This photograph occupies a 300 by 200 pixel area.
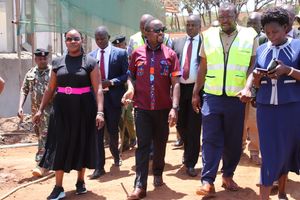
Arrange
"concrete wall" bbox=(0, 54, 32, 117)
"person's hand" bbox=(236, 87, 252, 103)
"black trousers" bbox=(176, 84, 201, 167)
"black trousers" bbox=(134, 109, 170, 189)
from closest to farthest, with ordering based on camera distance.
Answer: "person's hand" bbox=(236, 87, 252, 103) → "black trousers" bbox=(134, 109, 170, 189) → "black trousers" bbox=(176, 84, 201, 167) → "concrete wall" bbox=(0, 54, 32, 117)

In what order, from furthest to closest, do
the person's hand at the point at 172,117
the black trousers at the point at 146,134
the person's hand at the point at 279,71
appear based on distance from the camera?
the black trousers at the point at 146,134 < the person's hand at the point at 172,117 < the person's hand at the point at 279,71

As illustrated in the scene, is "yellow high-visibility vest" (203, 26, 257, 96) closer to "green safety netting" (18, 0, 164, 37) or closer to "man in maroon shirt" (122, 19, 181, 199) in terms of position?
"man in maroon shirt" (122, 19, 181, 199)

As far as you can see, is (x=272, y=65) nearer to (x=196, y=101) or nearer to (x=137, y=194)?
(x=196, y=101)

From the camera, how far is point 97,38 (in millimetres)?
6730

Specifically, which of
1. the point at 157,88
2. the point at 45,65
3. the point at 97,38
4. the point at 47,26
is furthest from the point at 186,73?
the point at 47,26

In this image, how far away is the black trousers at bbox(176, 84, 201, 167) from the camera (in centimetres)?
622

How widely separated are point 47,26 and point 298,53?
235 inches

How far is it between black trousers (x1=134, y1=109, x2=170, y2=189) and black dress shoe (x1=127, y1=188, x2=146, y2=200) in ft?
0.14

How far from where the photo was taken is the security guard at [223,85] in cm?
519

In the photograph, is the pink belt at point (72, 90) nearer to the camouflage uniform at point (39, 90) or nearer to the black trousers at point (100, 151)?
the black trousers at point (100, 151)

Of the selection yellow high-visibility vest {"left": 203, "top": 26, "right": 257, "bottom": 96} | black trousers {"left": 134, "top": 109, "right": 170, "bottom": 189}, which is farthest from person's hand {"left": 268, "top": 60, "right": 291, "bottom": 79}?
black trousers {"left": 134, "top": 109, "right": 170, "bottom": 189}

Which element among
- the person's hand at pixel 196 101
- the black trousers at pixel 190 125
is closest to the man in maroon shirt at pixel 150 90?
the person's hand at pixel 196 101

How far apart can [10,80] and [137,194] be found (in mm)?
6190

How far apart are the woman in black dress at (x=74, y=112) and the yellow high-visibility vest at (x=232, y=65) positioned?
1.28m
